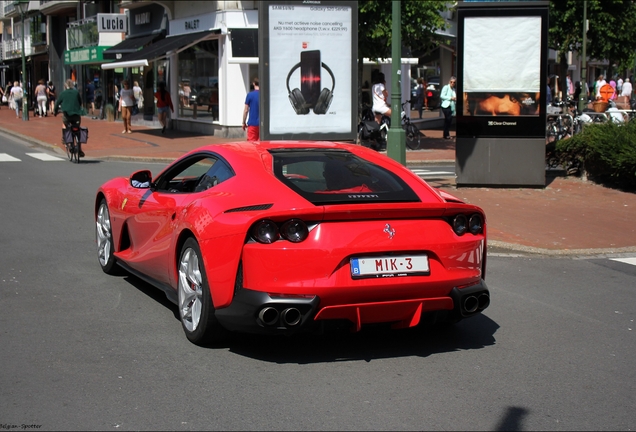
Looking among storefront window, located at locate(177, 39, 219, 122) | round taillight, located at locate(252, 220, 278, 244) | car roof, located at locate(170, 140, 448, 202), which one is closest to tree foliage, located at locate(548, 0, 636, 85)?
storefront window, located at locate(177, 39, 219, 122)

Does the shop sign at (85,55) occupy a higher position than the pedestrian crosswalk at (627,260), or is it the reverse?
the shop sign at (85,55)

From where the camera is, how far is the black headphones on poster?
14.7 meters

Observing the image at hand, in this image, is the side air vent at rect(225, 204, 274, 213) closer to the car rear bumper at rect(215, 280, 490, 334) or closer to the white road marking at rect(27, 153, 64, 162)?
the car rear bumper at rect(215, 280, 490, 334)

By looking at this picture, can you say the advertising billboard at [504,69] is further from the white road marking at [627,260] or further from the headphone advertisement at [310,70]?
the white road marking at [627,260]

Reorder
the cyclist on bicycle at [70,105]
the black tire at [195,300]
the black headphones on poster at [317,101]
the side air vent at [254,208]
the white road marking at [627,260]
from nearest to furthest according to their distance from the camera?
the side air vent at [254,208] → the black tire at [195,300] → the white road marking at [627,260] → the black headphones on poster at [317,101] → the cyclist on bicycle at [70,105]

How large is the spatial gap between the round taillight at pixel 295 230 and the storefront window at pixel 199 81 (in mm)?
24128

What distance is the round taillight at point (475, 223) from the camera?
5703mm

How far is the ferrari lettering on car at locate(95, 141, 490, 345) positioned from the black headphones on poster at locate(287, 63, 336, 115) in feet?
28.3

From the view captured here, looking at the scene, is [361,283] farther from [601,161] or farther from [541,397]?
[601,161]

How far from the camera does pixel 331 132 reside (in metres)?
15.2

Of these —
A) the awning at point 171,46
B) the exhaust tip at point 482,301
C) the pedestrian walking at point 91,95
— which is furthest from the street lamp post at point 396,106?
the pedestrian walking at point 91,95

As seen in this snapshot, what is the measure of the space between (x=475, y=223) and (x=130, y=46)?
104ft

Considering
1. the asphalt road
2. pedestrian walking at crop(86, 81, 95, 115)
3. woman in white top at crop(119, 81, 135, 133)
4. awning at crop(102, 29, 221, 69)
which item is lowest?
the asphalt road

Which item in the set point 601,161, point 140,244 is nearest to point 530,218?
point 601,161
